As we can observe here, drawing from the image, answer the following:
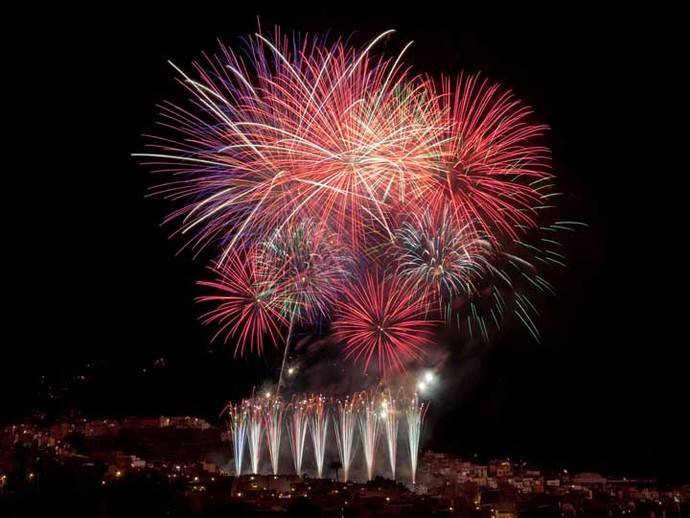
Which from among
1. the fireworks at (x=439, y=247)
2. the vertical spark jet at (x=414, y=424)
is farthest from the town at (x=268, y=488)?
the fireworks at (x=439, y=247)

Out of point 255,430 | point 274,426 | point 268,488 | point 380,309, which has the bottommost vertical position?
point 268,488

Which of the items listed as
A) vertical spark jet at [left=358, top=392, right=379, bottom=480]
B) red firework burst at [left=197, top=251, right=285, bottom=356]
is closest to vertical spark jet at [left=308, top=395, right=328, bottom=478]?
vertical spark jet at [left=358, top=392, right=379, bottom=480]

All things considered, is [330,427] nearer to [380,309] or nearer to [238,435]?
[238,435]

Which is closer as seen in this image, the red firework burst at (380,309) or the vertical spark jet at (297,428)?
the red firework burst at (380,309)

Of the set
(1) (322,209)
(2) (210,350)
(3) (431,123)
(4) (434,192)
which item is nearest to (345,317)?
(1) (322,209)

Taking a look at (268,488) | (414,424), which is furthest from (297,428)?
(268,488)

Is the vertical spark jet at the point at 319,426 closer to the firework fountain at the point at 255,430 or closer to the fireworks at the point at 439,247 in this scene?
the firework fountain at the point at 255,430
